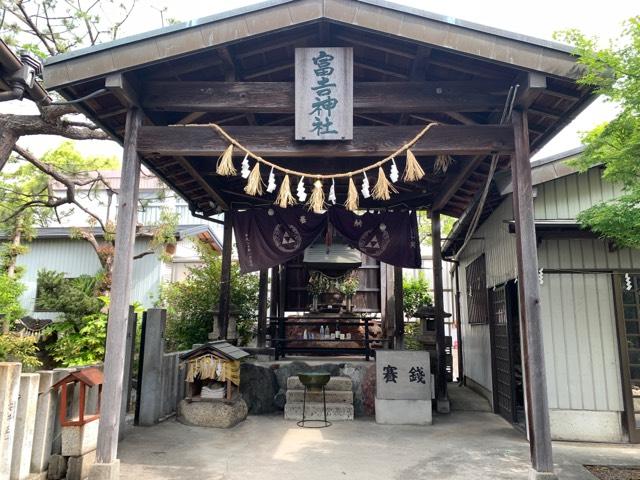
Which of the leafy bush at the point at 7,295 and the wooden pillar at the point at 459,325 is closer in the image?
the leafy bush at the point at 7,295

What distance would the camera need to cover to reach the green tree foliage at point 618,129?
4.36m

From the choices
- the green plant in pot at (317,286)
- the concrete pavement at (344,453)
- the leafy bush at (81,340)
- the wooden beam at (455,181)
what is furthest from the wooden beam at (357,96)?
the leafy bush at (81,340)

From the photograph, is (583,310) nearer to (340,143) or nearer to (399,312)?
(399,312)

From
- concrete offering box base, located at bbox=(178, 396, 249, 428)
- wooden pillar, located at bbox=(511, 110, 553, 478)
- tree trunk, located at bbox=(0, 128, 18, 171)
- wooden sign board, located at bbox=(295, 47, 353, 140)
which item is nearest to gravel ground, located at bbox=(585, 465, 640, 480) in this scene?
wooden pillar, located at bbox=(511, 110, 553, 478)

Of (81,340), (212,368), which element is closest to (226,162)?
(212,368)

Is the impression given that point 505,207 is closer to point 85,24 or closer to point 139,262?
point 85,24

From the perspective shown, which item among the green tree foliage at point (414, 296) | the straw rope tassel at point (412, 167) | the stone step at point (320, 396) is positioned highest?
the straw rope tassel at point (412, 167)

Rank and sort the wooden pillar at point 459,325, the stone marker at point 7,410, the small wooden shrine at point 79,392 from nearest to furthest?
the stone marker at point 7,410 < the small wooden shrine at point 79,392 < the wooden pillar at point 459,325

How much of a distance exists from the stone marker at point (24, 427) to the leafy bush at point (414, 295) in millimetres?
14804

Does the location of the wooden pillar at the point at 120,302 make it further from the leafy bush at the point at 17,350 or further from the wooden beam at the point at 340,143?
the leafy bush at the point at 17,350

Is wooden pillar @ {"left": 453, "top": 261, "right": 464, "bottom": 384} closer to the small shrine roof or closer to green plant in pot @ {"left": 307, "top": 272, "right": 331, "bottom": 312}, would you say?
green plant in pot @ {"left": 307, "top": 272, "right": 331, "bottom": 312}

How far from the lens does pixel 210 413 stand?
25.2ft

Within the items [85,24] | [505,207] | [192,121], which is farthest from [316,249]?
[85,24]

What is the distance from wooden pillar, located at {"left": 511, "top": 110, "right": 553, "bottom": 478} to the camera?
4.82 metres
